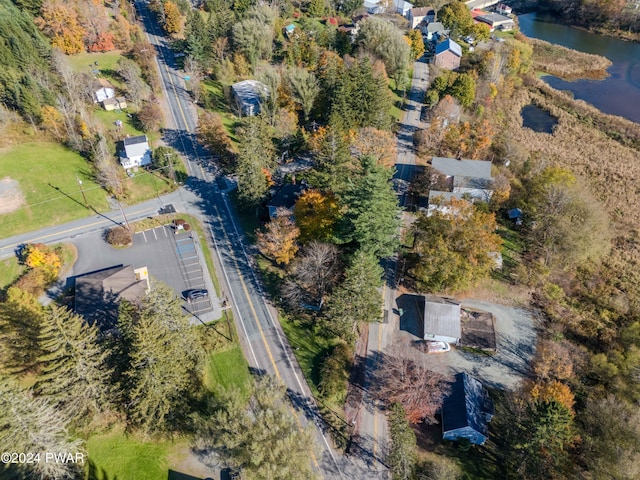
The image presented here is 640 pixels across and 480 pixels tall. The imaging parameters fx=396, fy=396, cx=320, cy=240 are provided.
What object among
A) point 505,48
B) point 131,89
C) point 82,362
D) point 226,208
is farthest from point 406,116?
point 82,362

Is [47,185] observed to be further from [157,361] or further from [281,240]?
[157,361]

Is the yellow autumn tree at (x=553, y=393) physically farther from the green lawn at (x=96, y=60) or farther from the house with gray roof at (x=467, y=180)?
the green lawn at (x=96, y=60)

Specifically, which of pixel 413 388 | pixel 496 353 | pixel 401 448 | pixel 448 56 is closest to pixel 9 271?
pixel 413 388

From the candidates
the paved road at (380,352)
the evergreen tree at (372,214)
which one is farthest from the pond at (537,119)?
the evergreen tree at (372,214)

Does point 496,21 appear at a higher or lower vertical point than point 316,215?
higher

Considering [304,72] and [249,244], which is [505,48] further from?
[249,244]
